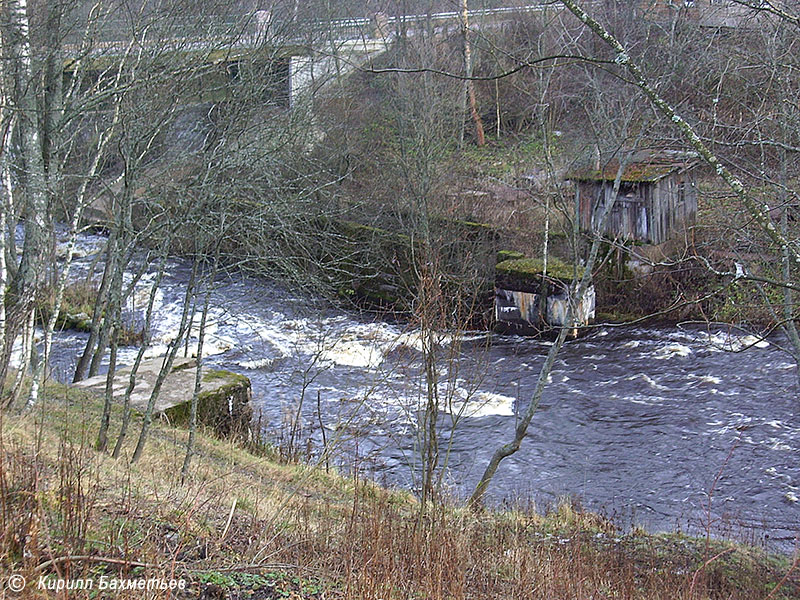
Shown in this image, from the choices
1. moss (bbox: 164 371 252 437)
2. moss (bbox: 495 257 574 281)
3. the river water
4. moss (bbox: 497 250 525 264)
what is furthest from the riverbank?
moss (bbox: 497 250 525 264)

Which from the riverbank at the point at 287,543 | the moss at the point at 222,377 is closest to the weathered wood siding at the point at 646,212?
the moss at the point at 222,377

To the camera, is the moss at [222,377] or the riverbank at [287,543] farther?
the moss at [222,377]

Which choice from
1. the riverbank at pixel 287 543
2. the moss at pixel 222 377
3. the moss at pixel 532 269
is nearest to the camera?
the riverbank at pixel 287 543

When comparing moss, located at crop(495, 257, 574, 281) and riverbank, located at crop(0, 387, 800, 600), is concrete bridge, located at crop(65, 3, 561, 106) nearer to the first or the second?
riverbank, located at crop(0, 387, 800, 600)

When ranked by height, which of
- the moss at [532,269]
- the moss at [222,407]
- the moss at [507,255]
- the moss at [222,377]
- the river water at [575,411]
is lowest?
the river water at [575,411]

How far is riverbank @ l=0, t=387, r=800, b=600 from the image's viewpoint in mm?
3084

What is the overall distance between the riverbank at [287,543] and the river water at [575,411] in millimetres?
1097

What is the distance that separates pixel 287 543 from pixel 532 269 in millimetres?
12424

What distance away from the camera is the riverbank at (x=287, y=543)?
3.08m

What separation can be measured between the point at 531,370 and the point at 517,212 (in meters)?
6.43

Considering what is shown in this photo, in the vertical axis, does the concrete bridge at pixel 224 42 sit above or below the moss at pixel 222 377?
above

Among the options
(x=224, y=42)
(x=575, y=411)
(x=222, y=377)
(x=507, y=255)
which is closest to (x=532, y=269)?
(x=507, y=255)

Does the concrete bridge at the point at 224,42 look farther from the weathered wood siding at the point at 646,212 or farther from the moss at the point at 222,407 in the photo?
the weathered wood siding at the point at 646,212

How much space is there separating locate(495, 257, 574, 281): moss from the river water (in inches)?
56.2
